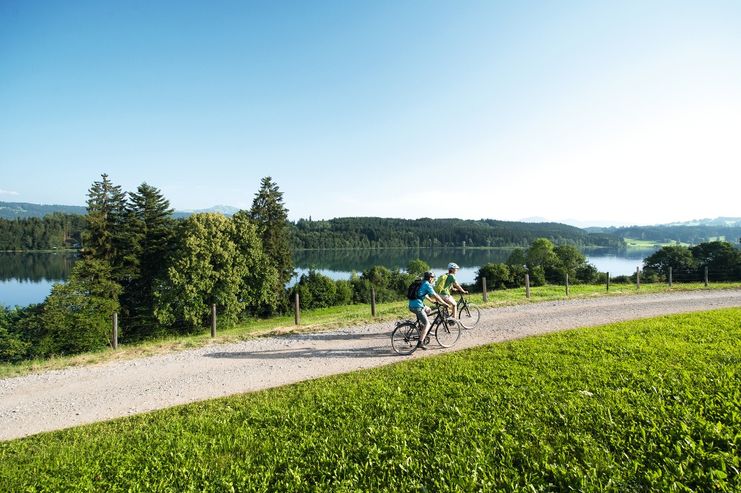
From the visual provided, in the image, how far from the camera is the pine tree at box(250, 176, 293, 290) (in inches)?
1777

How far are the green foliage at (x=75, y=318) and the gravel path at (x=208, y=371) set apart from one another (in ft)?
74.1

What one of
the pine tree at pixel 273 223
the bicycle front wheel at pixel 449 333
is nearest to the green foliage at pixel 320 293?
the pine tree at pixel 273 223

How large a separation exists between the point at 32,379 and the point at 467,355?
12.6 metres

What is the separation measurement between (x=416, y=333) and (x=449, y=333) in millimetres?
1542

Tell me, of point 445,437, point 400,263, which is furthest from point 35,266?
point 445,437

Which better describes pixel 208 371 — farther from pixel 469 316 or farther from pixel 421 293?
pixel 469 316

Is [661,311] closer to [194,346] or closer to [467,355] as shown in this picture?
[467,355]

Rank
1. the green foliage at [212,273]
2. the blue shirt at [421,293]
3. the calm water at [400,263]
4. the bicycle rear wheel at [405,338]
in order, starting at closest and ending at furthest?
1. the blue shirt at [421,293]
2. the bicycle rear wheel at [405,338]
3. the green foliage at [212,273]
4. the calm water at [400,263]

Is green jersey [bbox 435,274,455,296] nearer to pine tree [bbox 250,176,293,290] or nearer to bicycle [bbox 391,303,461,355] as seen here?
bicycle [bbox 391,303,461,355]

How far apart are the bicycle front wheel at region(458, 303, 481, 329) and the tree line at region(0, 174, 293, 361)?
2558 centimetres

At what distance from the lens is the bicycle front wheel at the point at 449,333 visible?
1227 cm

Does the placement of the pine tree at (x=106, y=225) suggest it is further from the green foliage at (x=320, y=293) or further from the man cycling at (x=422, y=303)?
the man cycling at (x=422, y=303)

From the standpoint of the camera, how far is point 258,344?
43.2 ft

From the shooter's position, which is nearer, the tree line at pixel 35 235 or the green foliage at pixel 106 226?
the green foliage at pixel 106 226
